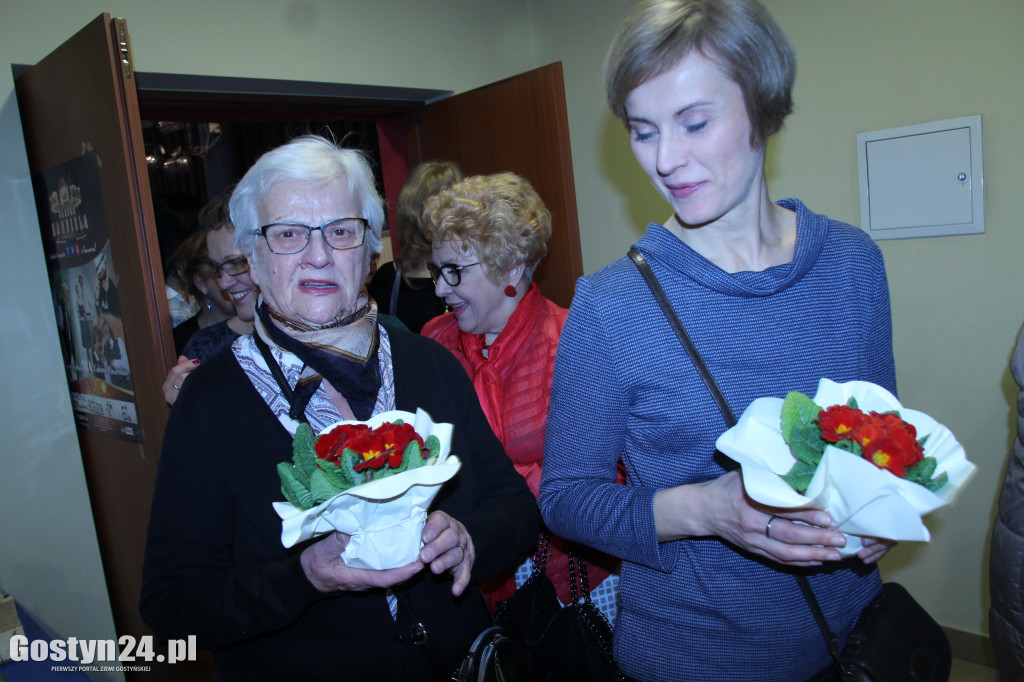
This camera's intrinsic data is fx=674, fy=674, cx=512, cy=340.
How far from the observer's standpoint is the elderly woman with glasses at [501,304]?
→ 1950 millimetres

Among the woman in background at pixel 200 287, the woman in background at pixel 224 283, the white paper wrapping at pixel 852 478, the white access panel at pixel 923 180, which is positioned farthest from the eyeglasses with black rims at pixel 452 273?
the white access panel at pixel 923 180

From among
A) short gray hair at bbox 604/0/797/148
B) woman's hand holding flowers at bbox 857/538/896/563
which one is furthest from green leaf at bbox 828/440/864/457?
short gray hair at bbox 604/0/797/148

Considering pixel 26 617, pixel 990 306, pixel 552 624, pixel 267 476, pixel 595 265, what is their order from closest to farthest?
pixel 267 476
pixel 552 624
pixel 26 617
pixel 990 306
pixel 595 265

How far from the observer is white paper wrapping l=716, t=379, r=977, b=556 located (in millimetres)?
808

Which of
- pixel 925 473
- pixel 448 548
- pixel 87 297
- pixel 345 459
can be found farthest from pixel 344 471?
pixel 87 297

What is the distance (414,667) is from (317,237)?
2.79ft

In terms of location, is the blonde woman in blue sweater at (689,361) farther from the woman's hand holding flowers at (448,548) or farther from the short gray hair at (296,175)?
the short gray hair at (296,175)

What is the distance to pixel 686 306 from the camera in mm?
1100

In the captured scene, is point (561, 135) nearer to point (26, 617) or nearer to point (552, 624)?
point (552, 624)

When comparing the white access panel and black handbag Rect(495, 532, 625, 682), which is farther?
the white access panel

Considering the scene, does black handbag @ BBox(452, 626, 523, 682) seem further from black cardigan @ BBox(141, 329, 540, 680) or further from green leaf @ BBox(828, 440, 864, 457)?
green leaf @ BBox(828, 440, 864, 457)

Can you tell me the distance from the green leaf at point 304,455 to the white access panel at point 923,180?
2.59 m

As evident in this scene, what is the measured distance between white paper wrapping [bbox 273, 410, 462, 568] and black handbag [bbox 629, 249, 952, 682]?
→ 16.6 inches

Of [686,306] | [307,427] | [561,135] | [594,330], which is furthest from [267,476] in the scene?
[561,135]
